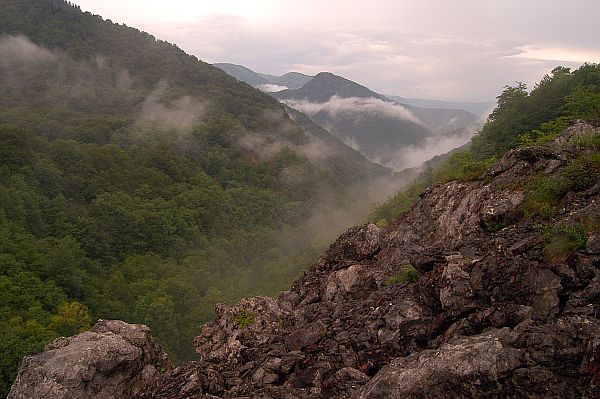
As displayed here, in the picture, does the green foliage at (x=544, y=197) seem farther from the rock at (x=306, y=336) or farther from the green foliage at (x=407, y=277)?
the rock at (x=306, y=336)

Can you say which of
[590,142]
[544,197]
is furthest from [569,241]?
[590,142]

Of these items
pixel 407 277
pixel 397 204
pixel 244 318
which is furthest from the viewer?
pixel 397 204

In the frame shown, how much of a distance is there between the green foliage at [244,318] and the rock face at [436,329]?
5 cm

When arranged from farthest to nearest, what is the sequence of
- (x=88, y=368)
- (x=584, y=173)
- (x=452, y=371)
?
(x=584, y=173)
(x=88, y=368)
(x=452, y=371)

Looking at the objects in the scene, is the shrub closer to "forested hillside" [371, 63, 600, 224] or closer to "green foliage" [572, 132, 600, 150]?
"green foliage" [572, 132, 600, 150]

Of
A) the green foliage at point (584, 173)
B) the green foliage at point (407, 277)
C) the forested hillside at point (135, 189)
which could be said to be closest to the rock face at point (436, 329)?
the green foliage at point (407, 277)

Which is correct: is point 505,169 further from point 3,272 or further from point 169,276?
point 169,276

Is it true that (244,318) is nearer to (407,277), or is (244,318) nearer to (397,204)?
(407,277)

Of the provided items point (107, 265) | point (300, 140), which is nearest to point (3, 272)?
point (107, 265)

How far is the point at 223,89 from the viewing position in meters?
186

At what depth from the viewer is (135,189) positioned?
83.8 m

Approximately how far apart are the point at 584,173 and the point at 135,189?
8261 centimetres

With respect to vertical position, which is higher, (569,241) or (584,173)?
(584,173)

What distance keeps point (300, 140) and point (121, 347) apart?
527ft
